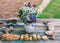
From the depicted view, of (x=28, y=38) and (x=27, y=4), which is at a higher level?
(x=27, y=4)

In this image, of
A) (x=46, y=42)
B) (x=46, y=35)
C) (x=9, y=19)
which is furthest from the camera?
(x=9, y=19)

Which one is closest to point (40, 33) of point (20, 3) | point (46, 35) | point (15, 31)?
point (46, 35)

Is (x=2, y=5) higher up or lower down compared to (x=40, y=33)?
higher up

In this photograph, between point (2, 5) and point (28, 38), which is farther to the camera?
point (2, 5)

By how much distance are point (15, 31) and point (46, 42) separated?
43 centimetres

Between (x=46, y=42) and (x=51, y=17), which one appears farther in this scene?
(x=51, y=17)

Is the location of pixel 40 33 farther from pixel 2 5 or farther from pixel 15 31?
pixel 2 5

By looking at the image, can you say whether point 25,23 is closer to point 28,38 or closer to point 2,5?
point 28,38

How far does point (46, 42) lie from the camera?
219cm

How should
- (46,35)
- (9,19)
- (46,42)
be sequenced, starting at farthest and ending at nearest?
1. (9,19)
2. (46,35)
3. (46,42)

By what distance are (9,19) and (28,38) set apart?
0.43 meters

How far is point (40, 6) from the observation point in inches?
102

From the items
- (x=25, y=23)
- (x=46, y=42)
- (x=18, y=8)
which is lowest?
(x=46, y=42)

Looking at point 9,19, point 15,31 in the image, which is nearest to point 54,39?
point 15,31
